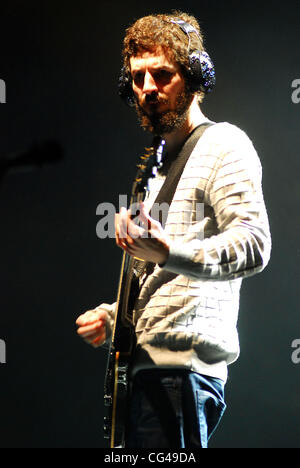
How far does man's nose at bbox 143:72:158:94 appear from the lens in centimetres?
150

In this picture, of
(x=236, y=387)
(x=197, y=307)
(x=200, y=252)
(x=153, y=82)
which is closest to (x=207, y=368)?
(x=197, y=307)

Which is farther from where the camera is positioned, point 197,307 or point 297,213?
point 297,213

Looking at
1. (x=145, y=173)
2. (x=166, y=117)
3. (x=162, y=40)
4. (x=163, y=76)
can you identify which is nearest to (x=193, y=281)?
(x=145, y=173)

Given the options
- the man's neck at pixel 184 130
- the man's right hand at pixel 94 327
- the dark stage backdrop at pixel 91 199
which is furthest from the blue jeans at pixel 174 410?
the dark stage backdrop at pixel 91 199

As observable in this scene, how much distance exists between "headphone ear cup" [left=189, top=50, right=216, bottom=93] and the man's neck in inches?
2.4

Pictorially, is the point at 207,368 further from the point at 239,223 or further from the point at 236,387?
the point at 236,387

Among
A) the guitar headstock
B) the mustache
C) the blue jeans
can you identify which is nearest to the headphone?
the mustache

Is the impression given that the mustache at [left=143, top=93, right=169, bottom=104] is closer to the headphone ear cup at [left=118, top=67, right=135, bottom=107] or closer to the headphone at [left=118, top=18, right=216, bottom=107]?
the headphone at [left=118, top=18, right=216, bottom=107]

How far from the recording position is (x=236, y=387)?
8.72 feet

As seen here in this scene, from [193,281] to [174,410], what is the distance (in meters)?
0.30

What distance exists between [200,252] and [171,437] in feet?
1.41

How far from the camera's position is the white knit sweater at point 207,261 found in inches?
46.5

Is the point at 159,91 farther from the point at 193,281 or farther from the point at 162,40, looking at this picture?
the point at 193,281

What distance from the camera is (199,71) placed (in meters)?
1.59
